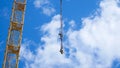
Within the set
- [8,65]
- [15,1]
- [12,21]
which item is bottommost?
[8,65]

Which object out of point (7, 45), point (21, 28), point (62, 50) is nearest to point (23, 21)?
point (21, 28)

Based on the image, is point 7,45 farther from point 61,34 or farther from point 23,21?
point 61,34

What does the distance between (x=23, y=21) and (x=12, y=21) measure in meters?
2.32

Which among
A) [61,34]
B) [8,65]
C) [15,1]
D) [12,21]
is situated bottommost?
[8,65]

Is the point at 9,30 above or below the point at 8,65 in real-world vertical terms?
above

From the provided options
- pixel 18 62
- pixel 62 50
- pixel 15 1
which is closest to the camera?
pixel 62 50

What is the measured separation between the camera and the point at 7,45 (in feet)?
253

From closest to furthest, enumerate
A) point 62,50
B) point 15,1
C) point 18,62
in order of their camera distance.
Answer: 1. point 62,50
2. point 18,62
3. point 15,1

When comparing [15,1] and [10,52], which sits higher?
[15,1]

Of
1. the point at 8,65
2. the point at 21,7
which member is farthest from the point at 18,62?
the point at 21,7

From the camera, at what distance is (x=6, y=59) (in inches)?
3007

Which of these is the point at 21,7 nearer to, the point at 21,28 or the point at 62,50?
the point at 21,28

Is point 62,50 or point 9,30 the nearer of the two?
point 62,50

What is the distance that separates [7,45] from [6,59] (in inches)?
114
